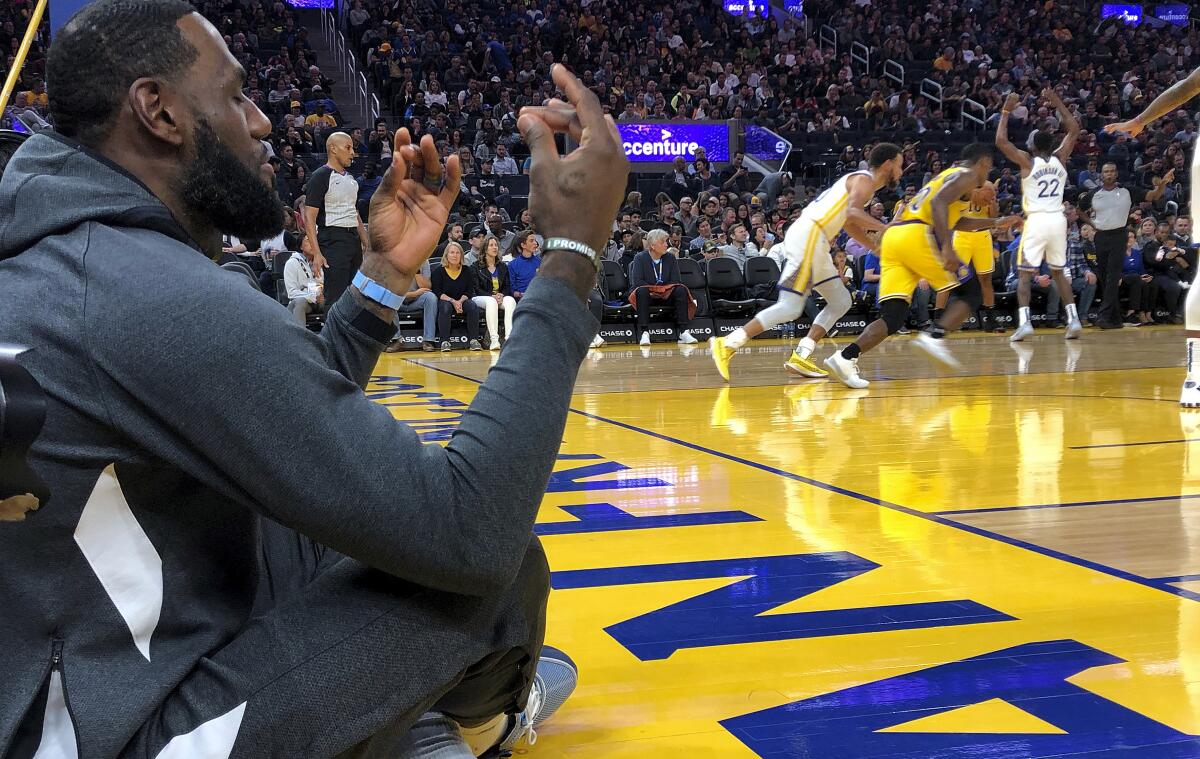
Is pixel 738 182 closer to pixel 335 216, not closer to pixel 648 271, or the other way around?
pixel 648 271

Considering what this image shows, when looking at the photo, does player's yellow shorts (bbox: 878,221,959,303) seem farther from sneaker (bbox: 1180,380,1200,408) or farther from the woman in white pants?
the woman in white pants

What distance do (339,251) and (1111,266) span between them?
9854mm

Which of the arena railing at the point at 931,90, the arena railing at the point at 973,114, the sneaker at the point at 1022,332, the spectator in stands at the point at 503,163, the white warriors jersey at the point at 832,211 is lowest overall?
the sneaker at the point at 1022,332

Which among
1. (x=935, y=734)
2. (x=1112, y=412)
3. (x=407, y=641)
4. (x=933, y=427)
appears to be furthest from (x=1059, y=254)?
(x=407, y=641)

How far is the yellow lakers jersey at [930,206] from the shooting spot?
7833mm

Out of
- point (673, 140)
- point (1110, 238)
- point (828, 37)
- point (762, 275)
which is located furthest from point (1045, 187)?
point (828, 37)

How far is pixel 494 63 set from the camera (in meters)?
21.1

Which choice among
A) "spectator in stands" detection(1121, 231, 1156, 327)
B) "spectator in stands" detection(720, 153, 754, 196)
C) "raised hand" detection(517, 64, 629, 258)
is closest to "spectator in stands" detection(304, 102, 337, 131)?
"spectator in stands" detection(720, 153, 754, 196)

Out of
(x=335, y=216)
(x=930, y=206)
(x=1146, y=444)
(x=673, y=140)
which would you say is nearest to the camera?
(x=1146, y=444)

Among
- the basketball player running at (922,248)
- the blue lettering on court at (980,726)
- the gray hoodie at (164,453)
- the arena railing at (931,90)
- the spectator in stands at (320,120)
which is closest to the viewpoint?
the gray hoodie at (164,453)

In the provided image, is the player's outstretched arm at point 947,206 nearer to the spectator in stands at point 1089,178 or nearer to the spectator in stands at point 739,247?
the spectator in stands at point 739,247

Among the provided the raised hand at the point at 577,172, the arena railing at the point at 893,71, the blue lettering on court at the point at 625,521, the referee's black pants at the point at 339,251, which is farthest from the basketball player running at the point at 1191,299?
the arena railing at the point at 893,71

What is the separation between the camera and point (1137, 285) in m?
14.5

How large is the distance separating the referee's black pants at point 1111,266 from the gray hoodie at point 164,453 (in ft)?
45.6
